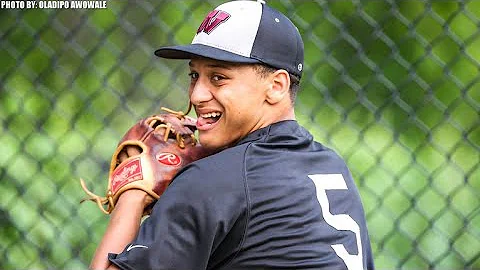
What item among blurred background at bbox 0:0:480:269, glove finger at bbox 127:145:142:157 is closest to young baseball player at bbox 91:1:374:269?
glove finger at bbox 127:145:142:157

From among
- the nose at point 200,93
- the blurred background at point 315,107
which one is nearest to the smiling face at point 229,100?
the nose at point 200,93

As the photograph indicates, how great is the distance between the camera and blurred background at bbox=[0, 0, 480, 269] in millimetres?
3602

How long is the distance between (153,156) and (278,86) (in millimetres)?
346

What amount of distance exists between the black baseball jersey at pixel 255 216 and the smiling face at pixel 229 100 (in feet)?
0.14

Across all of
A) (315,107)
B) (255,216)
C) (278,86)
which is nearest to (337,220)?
(255,216)

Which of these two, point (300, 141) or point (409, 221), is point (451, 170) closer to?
point (409, 221)

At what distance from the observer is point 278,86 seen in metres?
2.40

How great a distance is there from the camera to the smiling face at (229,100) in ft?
7.70

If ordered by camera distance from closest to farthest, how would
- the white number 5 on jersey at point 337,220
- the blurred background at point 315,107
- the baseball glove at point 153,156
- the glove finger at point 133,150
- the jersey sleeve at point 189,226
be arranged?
1. the jersey sleeve at point 189,226
2. the white number 5 on jersey at point 337,220
3. the baseball glove at point 153,156
4. the glove finger at point 133,150
5. the blurred background at point 315,107

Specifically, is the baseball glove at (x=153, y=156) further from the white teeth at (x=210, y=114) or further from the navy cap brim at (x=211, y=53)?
the navy cap brim at (x=211, y=53)

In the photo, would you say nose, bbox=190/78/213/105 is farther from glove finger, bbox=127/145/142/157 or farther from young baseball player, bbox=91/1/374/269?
glove finger, bbox=127/145/142/157

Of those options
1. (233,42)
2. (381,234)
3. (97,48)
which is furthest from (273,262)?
(97,48)

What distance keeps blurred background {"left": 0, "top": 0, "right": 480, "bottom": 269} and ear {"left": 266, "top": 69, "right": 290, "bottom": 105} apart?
3.93ft

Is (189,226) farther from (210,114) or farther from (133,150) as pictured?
(133,150)
